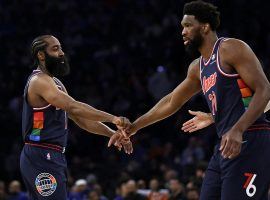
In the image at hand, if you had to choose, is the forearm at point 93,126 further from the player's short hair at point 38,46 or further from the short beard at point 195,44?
the short beard at point 195,44

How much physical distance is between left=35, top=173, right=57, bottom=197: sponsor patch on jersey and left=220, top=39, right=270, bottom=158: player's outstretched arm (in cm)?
208

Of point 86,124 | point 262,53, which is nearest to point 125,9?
point 262,53

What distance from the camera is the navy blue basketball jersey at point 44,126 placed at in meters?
6.35

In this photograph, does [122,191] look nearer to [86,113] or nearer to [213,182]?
[86,113]

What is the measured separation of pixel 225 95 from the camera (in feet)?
16.9

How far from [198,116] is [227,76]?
3.54 feet

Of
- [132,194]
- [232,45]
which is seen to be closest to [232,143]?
[232,45]

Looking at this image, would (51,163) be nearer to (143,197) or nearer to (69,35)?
(143,197)

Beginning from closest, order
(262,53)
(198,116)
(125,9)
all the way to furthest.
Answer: (198,116) < (262,53) < (125,9)

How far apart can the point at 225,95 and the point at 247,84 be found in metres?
0.22

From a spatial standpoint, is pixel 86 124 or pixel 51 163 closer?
pixel 51 163

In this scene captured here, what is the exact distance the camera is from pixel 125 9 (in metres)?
17.9

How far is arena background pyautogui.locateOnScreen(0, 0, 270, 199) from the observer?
1361cm

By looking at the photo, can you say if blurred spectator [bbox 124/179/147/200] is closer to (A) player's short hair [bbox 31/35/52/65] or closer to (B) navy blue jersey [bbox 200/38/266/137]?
(A) player's short hair [bbox 31/35/52/65]
